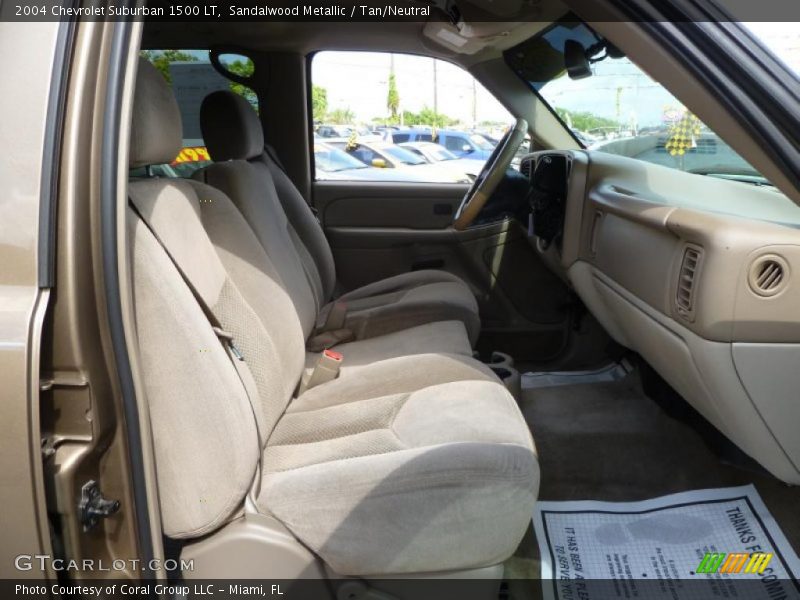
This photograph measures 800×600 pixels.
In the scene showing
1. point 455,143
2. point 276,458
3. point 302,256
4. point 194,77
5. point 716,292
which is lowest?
point 276,458

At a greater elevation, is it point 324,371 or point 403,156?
point 403,156

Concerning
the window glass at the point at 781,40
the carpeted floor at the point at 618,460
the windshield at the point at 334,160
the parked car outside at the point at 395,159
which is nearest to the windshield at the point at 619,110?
the window glass at the point at 781,40

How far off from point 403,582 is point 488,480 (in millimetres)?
252

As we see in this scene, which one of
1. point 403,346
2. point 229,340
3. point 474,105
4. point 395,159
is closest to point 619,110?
point 474,105

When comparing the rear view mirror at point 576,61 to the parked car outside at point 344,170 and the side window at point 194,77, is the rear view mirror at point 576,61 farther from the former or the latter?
the side window at point 194,77

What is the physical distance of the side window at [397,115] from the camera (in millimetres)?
2797

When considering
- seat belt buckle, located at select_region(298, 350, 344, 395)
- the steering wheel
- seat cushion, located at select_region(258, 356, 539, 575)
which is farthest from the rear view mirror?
seat cushion, located at select_region(258, 356, 539, 575)

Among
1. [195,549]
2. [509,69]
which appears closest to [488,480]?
[195,549]

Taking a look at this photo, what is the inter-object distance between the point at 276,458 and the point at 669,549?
89cm

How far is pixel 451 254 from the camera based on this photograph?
9.58 ft

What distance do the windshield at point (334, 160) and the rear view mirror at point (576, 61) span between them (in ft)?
3.66

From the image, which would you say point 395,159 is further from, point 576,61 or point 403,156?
point 576,61

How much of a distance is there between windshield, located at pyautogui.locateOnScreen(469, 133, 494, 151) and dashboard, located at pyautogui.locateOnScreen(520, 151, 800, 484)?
1148mm

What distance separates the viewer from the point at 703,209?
→ 136 cm
